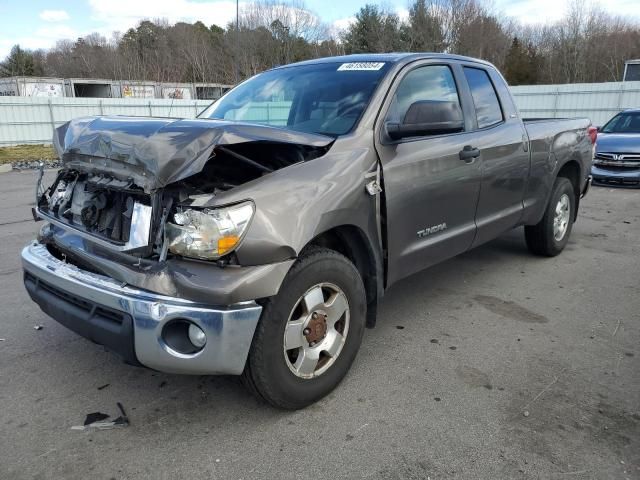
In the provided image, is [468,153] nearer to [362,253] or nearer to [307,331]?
[362,253]

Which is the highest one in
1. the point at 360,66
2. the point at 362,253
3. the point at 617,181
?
the point at 360,66

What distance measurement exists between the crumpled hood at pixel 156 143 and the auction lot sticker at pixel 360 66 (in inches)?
34.1

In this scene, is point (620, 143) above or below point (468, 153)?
below

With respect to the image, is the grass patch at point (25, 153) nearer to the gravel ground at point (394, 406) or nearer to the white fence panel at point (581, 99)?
the gravel ground at point (394, 406)

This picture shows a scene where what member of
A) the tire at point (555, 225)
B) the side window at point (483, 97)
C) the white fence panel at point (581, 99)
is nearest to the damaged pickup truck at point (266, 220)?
the side window at point (483, 97)

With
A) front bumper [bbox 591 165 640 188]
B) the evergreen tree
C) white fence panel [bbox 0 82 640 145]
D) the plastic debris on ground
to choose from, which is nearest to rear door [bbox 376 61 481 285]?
the plastic debris on ground

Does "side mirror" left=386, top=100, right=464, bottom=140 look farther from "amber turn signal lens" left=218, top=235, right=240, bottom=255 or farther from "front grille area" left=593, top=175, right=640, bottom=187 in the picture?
"front grille area" left=593, top=175, right=640, bottom=187

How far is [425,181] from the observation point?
334cm

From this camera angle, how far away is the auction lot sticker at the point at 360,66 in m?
3.43

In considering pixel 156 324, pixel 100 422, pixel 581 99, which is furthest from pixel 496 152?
pixel 581 99

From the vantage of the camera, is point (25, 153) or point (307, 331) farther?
point (25, 153)

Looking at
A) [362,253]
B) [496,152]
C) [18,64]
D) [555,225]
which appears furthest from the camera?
[18,64]

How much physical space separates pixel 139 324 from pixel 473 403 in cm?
179

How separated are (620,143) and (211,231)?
409 inches
